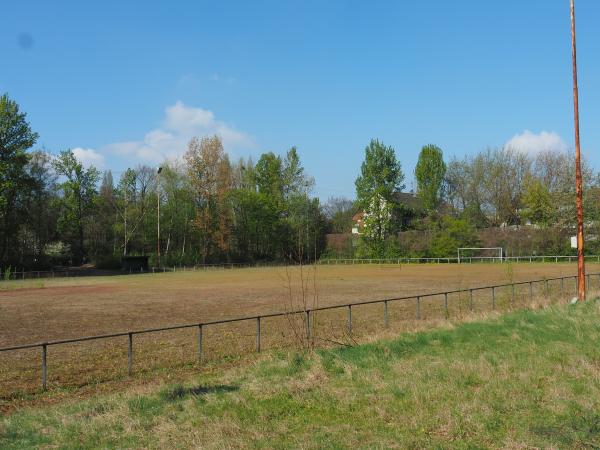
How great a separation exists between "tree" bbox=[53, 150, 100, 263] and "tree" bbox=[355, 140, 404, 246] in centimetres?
4321

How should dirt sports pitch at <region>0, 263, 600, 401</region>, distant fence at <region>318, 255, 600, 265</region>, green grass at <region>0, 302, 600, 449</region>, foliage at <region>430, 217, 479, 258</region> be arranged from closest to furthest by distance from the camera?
green grass at <region>0, 302, 600, 449</region>, dirt sports pitch at <region>0, 263, 600, 401</region>, distant fence at <region>318, 255, 600, 265</region>, foliage at <region>430, 217, 479, 258</region>

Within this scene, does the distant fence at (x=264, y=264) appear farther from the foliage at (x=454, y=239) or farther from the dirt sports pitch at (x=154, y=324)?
the dirt sports pitch at (x=154, y=324)

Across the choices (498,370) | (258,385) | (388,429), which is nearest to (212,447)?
(388,429)

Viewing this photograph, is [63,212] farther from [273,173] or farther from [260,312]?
[260,312]

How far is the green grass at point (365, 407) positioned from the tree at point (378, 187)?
78.9 meters

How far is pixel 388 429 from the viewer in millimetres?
6551

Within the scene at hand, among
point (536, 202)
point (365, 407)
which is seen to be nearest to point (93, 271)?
point (536, 202)

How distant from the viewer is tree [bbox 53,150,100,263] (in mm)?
82750

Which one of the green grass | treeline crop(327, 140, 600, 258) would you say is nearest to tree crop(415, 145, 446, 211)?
treeline crop(327, 140, 600, 258)

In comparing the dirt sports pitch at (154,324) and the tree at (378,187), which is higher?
the tree at (378,187)

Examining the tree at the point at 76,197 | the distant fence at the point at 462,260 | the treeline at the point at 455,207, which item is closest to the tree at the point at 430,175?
the treeline at the point at 455,207

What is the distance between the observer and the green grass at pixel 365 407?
6227 millimetres

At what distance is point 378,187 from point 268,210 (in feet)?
62.9

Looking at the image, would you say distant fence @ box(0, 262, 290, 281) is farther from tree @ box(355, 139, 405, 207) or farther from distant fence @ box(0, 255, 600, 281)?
tree @ box(355, 139, 405, 207)
